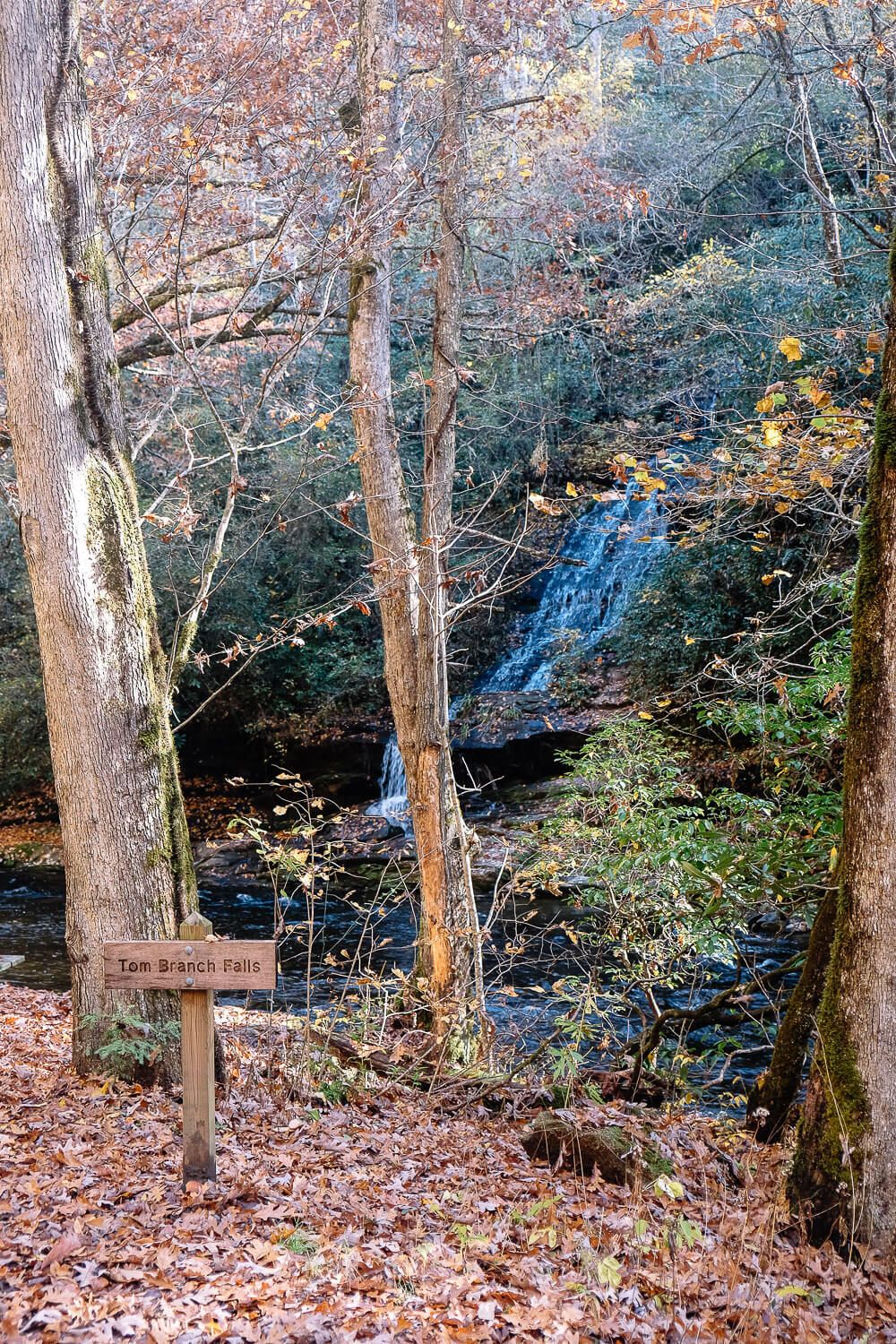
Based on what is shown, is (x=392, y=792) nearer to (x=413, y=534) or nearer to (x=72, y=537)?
(x=413, y=534)

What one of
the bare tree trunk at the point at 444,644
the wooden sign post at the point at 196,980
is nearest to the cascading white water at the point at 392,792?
the bare tree trunk at the point at 444,644

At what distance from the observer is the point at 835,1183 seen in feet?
13.6

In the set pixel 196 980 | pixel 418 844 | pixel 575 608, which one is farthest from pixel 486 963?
pixel 575 608

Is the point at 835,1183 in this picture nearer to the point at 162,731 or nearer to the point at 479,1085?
the point at 479,1085

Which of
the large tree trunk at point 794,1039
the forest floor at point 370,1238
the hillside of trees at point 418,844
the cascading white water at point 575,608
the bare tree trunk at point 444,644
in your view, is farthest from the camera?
the cascading white water at point 575,608

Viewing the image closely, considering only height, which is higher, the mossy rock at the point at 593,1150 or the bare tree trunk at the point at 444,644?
the bare tree trunk at the point at 444,644


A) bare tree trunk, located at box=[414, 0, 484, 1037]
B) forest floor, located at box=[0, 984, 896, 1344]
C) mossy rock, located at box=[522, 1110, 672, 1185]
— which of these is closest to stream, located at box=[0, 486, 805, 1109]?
bare tree trunk, located at box=[414, 0, 484, 1037]

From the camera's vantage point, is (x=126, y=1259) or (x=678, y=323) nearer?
(x=126, y=1259)

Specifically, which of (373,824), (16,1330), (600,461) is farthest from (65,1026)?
(600,461)

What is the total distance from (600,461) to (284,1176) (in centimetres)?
1569

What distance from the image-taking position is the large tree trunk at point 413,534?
7.46 meters

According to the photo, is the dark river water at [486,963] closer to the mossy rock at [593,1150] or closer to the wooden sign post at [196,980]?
the wooden sign post at [196,980]

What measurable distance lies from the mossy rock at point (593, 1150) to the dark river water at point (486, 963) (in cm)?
134

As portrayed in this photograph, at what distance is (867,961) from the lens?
412 cm
